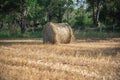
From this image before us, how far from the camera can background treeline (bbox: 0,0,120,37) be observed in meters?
35.2

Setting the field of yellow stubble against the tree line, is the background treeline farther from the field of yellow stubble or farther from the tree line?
the field of yellow stubble

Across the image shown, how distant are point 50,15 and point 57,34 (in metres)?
39.5

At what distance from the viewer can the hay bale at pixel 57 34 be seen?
67.6 feet

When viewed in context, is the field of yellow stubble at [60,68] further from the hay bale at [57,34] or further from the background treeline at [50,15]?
the background treeline at [50,15]

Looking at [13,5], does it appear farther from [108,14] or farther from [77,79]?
[77,79]

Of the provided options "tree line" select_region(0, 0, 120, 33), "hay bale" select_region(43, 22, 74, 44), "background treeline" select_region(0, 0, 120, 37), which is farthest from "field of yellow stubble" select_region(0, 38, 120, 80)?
"tree line" select_region(0, 0, 120, 33)

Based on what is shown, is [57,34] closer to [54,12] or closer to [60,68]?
[60,68]

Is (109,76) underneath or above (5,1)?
underneath

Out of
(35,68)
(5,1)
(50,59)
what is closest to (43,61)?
(50,59)

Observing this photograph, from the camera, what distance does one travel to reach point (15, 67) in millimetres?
10766

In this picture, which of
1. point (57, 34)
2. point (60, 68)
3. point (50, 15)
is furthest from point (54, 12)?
point (60, 68)

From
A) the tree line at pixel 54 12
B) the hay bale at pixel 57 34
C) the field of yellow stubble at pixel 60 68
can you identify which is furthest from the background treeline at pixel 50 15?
the field of yellow stubble at pixel 60 68

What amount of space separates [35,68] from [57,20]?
5116 centimetres

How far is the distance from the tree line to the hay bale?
13908 millimetres
